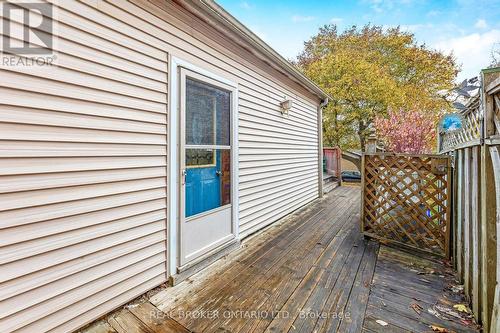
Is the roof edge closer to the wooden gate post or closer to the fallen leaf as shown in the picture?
the wooden gate post

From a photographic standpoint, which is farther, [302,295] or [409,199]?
[409,199]

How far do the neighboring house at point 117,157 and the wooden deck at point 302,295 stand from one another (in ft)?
0.86

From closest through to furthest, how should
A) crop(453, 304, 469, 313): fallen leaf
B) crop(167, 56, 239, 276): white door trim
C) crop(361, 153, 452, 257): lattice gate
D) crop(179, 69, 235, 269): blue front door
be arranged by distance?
crop(453, 304, 469, 313): fallen leaf, crop(167, 56, 239, 276): white door trim, crop(179, 69, 235, 269): blue front door, crop(361, 153, 452, 257): lattice gate

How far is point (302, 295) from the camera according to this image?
230 cm

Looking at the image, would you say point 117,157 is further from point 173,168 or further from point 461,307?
point 461,307

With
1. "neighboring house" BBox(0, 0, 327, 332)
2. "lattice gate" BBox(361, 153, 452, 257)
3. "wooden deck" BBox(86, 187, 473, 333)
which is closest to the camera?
"neighboring house" BBox(0, 0, 327, 332)

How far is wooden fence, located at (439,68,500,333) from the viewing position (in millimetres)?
1587

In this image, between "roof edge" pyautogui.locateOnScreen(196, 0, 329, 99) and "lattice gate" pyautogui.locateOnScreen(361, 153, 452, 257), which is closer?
"roof edge" pyautogui.locateOnScreen(196, 0, 329, 99)
